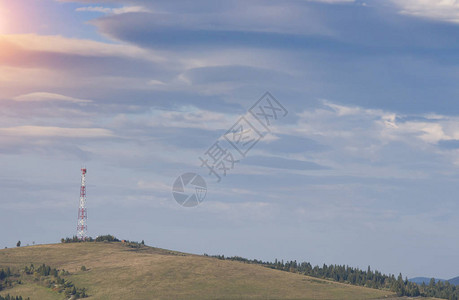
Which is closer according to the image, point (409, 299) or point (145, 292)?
point (145, 292)

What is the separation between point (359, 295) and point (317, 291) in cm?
1261

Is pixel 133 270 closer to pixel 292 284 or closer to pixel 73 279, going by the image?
pixel 73 279

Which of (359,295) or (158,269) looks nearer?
(359,295)

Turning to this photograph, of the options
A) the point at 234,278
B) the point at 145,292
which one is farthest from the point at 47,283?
the point at 234,278

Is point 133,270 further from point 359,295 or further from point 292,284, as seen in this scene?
point 359,295

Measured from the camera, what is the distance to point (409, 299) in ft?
611

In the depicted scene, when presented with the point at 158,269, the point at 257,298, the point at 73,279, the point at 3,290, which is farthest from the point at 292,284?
the point at 3,290

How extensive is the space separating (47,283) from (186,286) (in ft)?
160

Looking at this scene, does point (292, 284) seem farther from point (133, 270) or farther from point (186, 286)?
point (133, 270)

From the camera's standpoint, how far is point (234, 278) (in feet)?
619

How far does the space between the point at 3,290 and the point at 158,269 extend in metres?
49.7

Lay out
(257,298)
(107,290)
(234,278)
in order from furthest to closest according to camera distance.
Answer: (234,278) → (107,290) → (257,298)

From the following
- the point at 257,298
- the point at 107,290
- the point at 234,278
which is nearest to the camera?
the point at 257,298

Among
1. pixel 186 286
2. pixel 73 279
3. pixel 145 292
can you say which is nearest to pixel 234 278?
pixel 186 286
